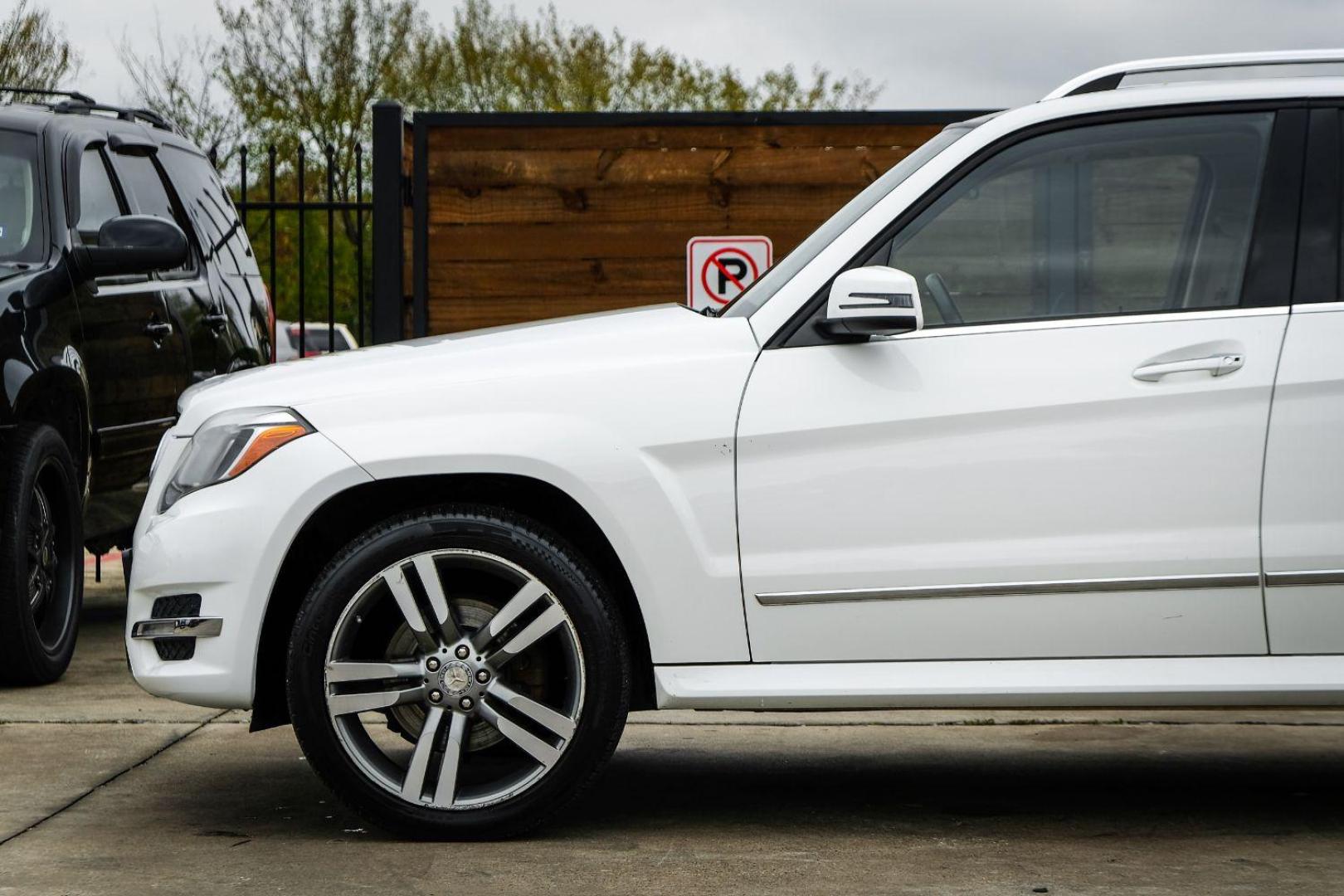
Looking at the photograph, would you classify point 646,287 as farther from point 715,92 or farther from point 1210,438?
point 715,92

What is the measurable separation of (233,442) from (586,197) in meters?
5.63

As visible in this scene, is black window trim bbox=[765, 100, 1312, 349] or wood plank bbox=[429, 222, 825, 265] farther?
wood plank bbox=[429, 222, 825, 265]

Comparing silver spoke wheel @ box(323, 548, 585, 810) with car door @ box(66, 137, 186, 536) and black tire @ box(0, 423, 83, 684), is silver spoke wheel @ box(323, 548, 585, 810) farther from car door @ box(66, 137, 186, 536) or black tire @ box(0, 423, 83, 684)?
car door @ box(66, 137, 186, 536)

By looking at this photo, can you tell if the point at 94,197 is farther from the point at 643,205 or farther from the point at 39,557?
the point at 643,205

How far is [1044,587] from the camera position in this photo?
456 cm

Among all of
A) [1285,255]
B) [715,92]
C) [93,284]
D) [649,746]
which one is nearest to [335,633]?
[649,746]

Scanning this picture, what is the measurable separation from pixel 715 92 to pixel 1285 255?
41595 mm

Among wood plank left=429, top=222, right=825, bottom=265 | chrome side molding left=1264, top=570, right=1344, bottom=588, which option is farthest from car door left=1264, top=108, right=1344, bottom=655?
wood plank left=429, top=222, right=825, bottom=265

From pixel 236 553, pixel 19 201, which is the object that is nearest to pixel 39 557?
→ pixel 19 201

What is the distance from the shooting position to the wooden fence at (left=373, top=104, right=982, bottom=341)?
32.9 feet

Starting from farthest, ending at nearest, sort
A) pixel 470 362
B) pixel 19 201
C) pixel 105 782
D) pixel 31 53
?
pixel 31 53 → pixel 19 201 → pixel 105 782 → pixel 470 362

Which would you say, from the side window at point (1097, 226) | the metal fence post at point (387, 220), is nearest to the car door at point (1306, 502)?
the side window at point (1097, 226)

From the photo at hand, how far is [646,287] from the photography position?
10148mm

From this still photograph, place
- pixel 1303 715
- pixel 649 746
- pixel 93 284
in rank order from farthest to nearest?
pixel 93 284 → pixel 1303 715 → pixel 649 746
